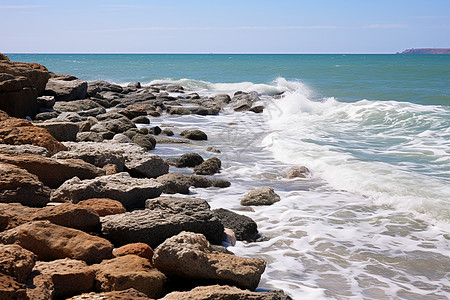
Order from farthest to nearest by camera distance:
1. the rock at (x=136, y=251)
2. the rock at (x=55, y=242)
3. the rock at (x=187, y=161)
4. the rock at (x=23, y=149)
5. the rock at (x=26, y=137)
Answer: the rock at (x=187, y=161)
the rock at (x=26, y=137)
the rock at (x=23, y=149)
the rock at (x=136, y=251)
the rock at (x=55, y=242)

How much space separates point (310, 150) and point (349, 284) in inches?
245

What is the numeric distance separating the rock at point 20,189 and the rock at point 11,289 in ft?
5.35

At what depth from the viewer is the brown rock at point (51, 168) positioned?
16.2ft

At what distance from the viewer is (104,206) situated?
14.8ft

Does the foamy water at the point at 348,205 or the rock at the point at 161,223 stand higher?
the rock at the point at 161,223

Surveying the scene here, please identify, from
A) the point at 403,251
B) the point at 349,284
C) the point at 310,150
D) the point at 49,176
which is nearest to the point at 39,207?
the point at 49,176

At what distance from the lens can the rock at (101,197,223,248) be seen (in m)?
4.01

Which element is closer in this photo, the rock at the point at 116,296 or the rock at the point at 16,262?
the rock at the point at 16,262

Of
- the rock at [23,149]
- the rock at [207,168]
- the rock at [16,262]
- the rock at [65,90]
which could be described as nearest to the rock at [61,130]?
the rock at [23,149]

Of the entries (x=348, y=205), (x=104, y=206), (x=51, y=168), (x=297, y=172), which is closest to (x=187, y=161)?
(x=297, y=172)

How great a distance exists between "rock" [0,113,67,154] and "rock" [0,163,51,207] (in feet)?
5.81

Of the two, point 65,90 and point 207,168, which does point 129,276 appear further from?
point 65,90

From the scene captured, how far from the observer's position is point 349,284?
4086 mm

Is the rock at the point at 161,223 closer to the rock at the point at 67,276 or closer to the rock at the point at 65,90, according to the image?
the rock at the point at 67,276
